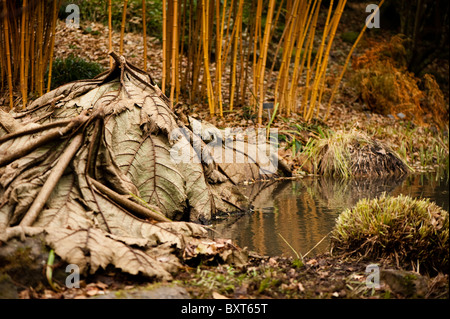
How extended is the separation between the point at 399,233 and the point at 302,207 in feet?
4.63

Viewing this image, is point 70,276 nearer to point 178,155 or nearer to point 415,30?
point 178,155

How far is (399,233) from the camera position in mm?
1950

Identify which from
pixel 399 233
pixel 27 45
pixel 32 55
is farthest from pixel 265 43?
pixel 399 233

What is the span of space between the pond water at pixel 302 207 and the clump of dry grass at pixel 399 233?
9.1 inches

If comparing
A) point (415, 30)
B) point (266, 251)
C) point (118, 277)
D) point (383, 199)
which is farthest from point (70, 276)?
point (415, 30)

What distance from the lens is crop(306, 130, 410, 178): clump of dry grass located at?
4.94 m

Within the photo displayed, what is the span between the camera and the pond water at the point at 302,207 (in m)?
2.43

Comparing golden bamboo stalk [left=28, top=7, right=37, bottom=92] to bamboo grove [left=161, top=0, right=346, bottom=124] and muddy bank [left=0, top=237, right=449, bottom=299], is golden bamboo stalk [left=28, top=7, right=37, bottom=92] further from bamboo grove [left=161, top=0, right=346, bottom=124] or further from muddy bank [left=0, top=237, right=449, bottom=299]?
muddy bank [left=0, top=237, right=449, bottom=299]

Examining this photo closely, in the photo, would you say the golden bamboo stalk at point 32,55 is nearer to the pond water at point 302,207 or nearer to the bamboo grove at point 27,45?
the bamboo grove at point 27,45

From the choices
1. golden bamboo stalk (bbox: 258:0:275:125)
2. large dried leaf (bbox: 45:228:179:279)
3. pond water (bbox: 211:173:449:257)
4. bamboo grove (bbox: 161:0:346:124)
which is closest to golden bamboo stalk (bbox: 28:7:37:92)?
bamboo grove (bbox: 161:0:346:124)

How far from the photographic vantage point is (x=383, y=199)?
2154 mm

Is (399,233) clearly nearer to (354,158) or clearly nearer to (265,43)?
(354,158)

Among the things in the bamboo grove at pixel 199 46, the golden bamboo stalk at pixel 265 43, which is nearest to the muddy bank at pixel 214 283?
the bamboo grove at pixel 199 46

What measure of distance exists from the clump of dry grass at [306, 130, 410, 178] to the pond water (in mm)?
266
